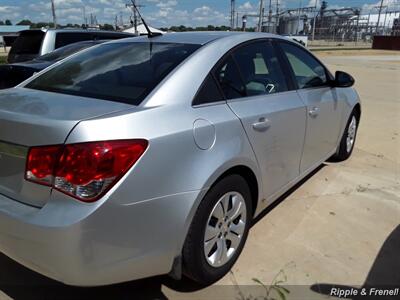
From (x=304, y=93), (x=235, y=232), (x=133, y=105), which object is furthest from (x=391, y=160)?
(x=133, y=105)

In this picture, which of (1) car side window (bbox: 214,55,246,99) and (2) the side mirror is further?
(2) the side mirror

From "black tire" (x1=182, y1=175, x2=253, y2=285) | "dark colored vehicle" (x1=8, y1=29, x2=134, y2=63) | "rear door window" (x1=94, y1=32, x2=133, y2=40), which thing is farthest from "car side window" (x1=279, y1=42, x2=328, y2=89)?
"rear door window" (x1=94, y1=32, x2=133, y2=40)

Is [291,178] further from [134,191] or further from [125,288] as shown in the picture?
[134,191]

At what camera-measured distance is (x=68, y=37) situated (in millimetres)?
8547

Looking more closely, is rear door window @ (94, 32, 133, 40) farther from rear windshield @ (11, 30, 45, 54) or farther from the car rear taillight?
the car rear taillight

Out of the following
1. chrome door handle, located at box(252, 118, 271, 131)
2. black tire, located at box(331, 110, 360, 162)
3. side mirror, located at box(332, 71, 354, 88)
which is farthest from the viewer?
black tire, located at box(331, 110, 360, 162)

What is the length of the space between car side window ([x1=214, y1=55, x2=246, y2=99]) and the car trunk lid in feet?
2.50

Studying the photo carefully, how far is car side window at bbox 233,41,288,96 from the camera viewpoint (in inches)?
119

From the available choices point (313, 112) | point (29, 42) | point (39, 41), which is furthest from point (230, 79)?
point (29, 42)

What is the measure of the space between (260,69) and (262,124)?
63cm

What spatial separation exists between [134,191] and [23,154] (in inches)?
24.3

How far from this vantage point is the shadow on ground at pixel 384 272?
2736 mm

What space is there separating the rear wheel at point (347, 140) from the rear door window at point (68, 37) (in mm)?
5996

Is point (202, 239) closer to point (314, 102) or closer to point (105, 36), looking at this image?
point (314, 102)
